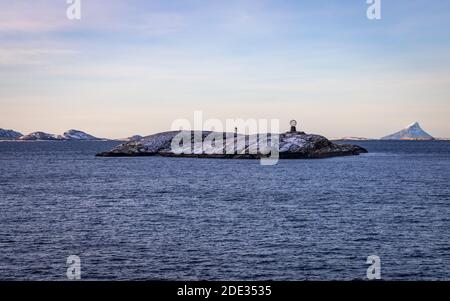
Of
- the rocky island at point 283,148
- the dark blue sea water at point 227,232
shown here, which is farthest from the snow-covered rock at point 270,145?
the dark blue sea water at point 227,232

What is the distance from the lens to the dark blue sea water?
29.9m

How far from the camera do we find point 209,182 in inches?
3489

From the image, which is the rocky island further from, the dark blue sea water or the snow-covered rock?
the dark blue sea water

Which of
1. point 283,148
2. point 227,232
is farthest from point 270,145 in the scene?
point 227,232

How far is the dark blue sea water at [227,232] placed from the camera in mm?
29906

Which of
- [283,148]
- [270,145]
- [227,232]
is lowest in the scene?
[227,232]

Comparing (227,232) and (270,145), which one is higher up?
(270,145)

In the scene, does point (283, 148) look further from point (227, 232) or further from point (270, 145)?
point (227, 232)

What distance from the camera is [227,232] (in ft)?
135

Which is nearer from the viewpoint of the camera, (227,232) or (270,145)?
(227,232)

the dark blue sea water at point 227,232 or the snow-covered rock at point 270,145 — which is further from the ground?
the snow-covered rock at point 270,145

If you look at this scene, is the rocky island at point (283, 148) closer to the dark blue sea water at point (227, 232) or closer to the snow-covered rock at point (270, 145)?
the snow-covered rock at point (270, 145)

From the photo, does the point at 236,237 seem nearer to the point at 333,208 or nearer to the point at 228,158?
the point at 333,208

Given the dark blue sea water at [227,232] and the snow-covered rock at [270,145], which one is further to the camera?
the snow-covered rock at [270,145]
